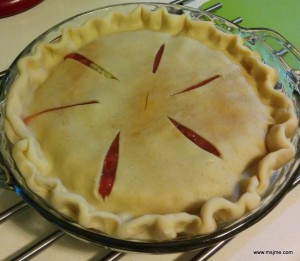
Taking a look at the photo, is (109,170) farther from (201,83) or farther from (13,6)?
(13,6)

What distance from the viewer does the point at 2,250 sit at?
78 cm

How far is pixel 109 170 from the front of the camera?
77 centimetres

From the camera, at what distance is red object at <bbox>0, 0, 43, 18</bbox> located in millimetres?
1303

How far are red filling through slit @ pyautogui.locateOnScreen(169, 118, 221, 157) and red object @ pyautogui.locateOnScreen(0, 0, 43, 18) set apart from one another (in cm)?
81

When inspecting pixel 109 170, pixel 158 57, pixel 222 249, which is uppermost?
pixel 158 57

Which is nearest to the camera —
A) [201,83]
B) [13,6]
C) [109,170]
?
[109,170]

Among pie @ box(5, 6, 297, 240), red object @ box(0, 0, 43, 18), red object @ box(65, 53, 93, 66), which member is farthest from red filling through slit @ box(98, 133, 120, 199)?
red object @ box(0, 0, 43, 18)

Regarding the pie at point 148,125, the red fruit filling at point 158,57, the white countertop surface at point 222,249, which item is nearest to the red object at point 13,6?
the pie at point 148,125

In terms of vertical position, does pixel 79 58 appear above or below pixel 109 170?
above

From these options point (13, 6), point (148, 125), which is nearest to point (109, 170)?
point (148, 125)

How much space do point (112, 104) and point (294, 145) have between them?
40 cm

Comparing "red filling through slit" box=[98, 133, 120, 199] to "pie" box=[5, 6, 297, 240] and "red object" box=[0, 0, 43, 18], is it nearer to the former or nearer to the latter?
"pie" box=[5, 6, 297, 240]

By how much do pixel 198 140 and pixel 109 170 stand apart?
0.62 ft

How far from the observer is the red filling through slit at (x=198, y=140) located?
792mm
